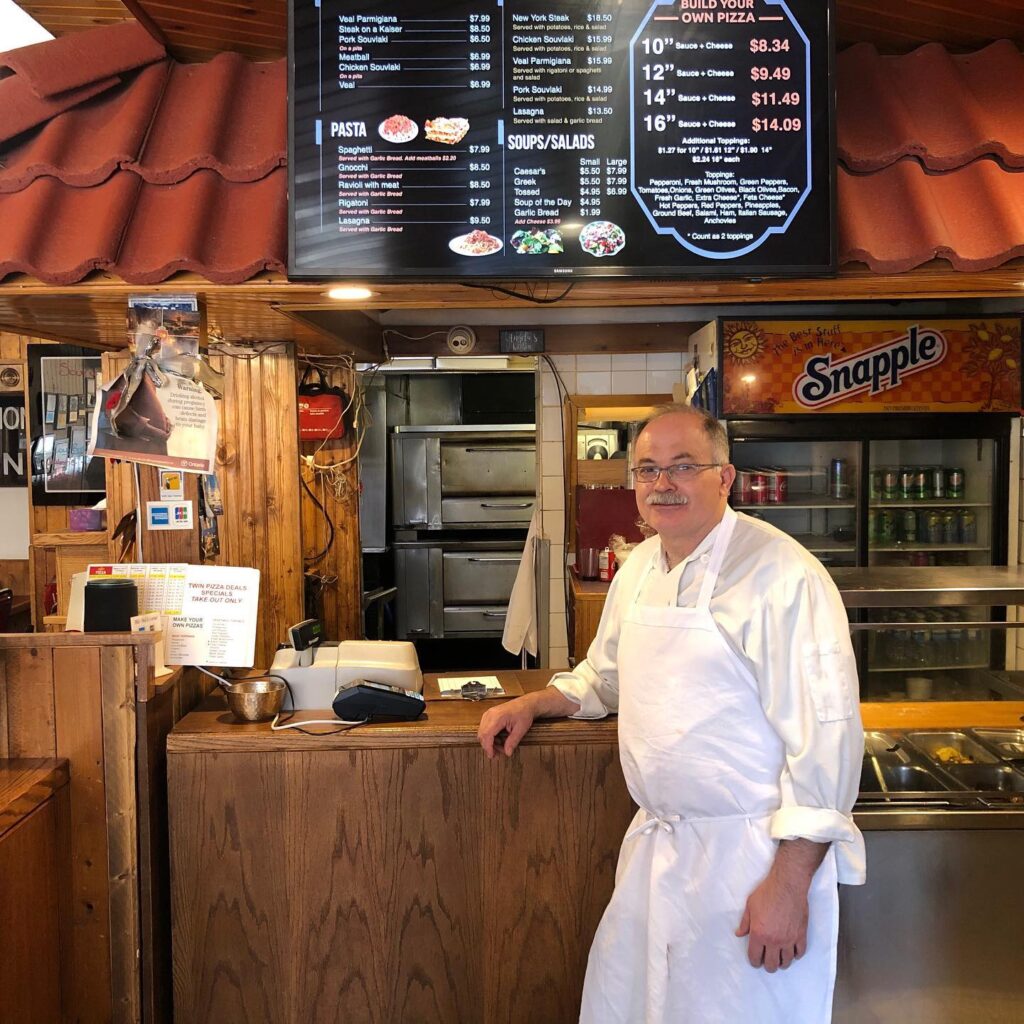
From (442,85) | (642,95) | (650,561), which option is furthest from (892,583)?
(442,85)

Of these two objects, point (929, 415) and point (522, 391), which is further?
point (522, 391)

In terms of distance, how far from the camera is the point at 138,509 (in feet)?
9.51

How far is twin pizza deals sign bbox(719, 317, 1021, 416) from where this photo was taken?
18.5 feet

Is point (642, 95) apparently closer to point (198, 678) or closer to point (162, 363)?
point (162, 363)

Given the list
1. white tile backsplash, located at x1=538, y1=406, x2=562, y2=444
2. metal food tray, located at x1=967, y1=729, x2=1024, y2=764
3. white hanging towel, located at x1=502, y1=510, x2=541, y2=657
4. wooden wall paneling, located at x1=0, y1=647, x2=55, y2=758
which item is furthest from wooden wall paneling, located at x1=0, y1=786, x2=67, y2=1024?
white tile backsplash, located at x1=538, y1=406, x2=562, y2=444

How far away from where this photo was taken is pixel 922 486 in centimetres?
581

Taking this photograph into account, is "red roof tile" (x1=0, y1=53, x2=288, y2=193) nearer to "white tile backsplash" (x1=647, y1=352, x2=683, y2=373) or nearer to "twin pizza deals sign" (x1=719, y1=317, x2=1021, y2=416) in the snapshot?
"twin pizza deals sign" (x1=719, y1=317, x2=1021, y2=416)

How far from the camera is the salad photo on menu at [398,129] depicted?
2428mm

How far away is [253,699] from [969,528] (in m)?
4.78

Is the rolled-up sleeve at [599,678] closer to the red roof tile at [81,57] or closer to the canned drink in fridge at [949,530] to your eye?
the red roof tile at [81,57]

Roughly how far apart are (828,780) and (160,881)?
A: 1821mm

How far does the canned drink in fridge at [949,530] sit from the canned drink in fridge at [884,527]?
292mm

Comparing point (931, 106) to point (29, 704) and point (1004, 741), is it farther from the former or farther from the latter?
point (29, 704)

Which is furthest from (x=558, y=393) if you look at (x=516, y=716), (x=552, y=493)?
(x=516, y=716)
